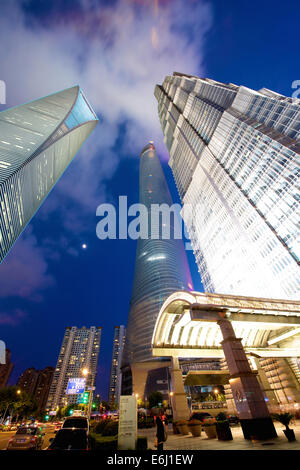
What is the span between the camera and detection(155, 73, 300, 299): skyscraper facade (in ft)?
153

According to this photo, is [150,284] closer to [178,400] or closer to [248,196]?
[248,196]

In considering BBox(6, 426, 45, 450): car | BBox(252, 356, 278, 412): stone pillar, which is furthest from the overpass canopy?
BBox(6, 426, 45, 450): car

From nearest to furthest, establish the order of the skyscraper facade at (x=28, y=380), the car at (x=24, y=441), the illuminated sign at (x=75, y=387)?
1. the car at (x=24, y=441)
2. the illuminated sign at (x=75, y=387)
3. the skyscraper facade at (x=28, y=380)

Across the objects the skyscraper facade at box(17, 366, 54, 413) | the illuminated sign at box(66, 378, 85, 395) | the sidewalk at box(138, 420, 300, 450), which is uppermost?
the skyscraper facade at box(17, 366, 54, 413)

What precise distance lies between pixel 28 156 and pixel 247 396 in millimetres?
76502

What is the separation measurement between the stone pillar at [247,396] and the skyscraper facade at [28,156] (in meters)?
59.4

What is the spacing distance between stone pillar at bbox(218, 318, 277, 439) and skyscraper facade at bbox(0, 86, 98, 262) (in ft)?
195

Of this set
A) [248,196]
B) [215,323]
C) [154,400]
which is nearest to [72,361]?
[154,400]

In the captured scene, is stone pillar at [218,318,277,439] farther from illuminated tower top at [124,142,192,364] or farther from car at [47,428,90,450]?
illuminated tower top at [124,142,192,364]

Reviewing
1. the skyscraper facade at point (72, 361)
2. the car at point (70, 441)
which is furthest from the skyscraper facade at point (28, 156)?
the skyscraper facade at point (72, 361)

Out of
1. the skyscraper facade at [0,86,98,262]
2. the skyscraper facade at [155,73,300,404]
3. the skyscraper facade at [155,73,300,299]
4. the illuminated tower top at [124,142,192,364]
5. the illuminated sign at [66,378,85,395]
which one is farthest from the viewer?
the illuminated tower top at [124,142,192,364]

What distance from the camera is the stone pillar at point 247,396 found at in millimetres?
12906

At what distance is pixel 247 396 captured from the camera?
575 inches

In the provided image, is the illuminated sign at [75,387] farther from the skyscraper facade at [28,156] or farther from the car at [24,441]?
the skyscraper facade at [28,156]
